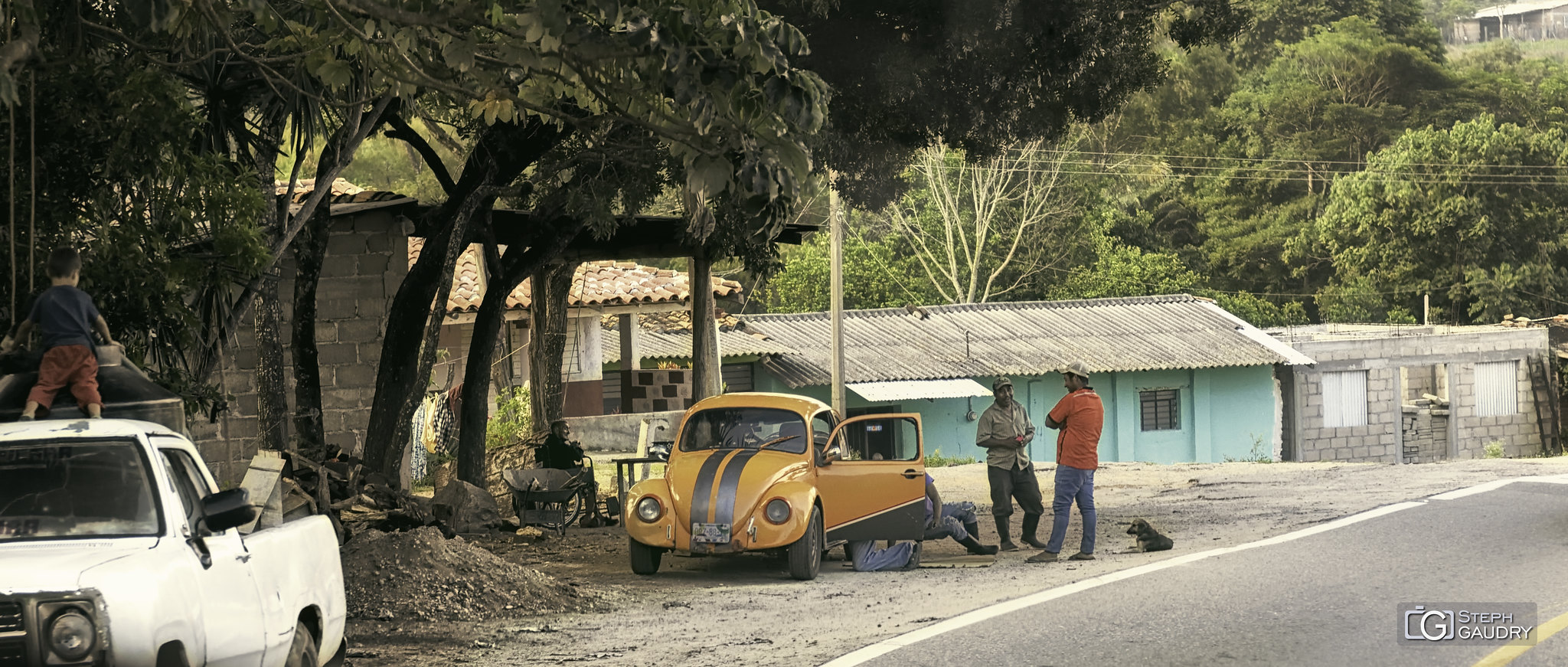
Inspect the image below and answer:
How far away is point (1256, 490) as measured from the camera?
65.1 feet

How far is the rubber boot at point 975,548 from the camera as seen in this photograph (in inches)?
539

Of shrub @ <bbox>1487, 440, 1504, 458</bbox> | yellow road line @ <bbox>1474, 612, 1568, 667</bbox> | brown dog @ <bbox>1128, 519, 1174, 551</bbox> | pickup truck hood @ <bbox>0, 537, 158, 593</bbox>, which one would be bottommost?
shrub @ <bbox>1487, 440, 1504, 458</bbox>

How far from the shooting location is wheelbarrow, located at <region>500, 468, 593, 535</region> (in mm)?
16125

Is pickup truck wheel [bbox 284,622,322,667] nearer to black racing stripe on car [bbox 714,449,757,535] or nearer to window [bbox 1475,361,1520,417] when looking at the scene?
black racing stripe on car [bbox 714,449,757,535]

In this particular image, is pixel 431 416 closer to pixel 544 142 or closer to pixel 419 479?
pixel 419 479

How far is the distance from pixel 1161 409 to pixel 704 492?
88.0 feet

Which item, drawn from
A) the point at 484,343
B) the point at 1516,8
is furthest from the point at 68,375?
the point at 1516,8

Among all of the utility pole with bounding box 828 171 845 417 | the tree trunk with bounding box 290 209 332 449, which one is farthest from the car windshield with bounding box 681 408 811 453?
the utility pole with bounding box 828 171 845 417

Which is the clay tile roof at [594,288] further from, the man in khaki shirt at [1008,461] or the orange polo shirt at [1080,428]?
the orange polo shirt at [1080,428]

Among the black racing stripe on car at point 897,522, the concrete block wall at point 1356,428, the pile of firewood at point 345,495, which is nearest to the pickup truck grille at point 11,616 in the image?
the pile of firewood at point 345,495

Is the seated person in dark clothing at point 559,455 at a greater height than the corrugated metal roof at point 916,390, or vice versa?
the corrugated metal roof at point 916,390

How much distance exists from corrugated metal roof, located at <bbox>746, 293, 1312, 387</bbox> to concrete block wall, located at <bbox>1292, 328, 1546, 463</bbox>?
1843 mm

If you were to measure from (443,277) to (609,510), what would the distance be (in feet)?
12.0

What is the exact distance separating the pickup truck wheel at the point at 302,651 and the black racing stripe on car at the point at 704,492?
A: 533 cm
